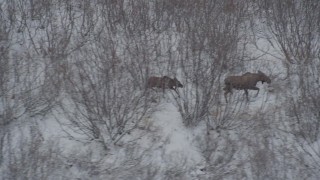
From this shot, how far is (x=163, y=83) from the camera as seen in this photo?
21.0 ft

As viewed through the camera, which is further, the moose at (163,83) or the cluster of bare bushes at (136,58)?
the moose at (163,83)

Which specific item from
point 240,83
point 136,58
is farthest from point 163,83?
point 240,83

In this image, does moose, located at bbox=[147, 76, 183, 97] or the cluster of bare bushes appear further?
moose, located at bbox=[147, 76, 183, 97]

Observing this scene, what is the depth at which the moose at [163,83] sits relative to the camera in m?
6.41

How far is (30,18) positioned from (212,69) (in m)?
4.58

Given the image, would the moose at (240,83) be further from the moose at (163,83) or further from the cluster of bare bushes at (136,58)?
the moose at (163,83)

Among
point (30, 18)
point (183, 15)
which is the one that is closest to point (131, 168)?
point (183, 15)

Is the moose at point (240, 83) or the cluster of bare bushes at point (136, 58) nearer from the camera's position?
the cluster of bare bushes at point (136, 58)

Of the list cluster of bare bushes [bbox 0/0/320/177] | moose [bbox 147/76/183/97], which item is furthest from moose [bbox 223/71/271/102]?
moose [bbox 147/76/183/97]

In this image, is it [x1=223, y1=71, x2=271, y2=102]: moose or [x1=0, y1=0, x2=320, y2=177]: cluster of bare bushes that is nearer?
[x1=0, y1=0, x2=320, y2=177]: cluster of bare bushes

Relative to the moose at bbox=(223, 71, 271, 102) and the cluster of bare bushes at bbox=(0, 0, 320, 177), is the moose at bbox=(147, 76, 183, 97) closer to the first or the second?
Answer: the cluster of bare bushes at bbox=(0, 0, 320, 177)

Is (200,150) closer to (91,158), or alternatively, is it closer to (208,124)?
(208,124)

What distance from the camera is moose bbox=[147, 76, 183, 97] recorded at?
641cm

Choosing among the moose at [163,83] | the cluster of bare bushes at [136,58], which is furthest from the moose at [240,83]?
the moose at [163,83]
